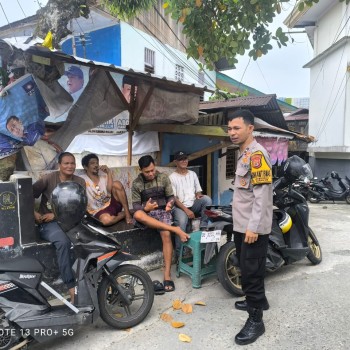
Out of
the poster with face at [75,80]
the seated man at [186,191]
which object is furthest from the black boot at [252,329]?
the poster with face at [75,80]

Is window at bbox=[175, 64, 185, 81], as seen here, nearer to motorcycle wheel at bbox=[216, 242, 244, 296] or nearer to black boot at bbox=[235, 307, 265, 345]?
motorcycle wheel at bbox=[216, 242, 244, 296]

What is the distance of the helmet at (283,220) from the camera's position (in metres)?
4.25

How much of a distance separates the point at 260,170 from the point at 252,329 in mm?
1357

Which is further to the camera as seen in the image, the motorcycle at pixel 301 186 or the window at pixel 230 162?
the window at pixel 230 162

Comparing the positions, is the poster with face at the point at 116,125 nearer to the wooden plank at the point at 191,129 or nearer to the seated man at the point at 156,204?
the wooden plank at the point at 191,129

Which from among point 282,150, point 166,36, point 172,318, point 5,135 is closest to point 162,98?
point 5,135

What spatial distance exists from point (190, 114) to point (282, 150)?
4.45 meters

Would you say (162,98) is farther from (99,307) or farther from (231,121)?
(99,307)

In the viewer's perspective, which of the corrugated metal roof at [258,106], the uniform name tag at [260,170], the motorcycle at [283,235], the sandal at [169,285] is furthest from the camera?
the corrugated metal roof at [258,106]

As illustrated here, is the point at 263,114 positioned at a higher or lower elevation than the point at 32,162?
higher

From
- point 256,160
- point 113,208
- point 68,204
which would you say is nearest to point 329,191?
point 113,208

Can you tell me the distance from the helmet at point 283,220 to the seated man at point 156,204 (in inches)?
46.1

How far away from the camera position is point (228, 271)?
392 centimetres

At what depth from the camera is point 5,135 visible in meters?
3.66
